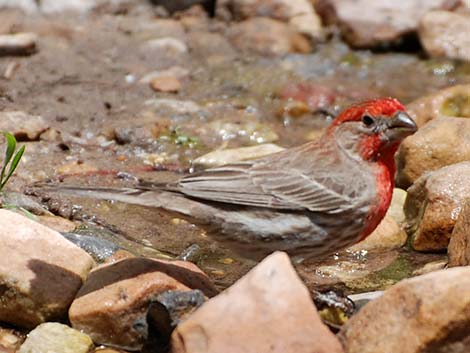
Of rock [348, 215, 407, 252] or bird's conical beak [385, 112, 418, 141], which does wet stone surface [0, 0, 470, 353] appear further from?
bird's conical beak [385, 112, 418, 141]

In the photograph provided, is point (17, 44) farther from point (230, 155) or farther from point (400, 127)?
point (400, 127)

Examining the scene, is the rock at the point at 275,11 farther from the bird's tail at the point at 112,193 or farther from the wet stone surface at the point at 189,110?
the bird's tail at the point at 112,193

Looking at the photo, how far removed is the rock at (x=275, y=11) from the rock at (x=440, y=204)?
4121mm

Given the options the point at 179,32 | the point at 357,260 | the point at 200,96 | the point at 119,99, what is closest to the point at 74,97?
the point at 119,99

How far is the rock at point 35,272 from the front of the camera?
552cm

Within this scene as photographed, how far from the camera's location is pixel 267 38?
10.5 meters

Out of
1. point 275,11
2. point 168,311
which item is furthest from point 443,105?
point 168,311

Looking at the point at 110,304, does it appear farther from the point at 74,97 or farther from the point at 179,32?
the point at 179,32

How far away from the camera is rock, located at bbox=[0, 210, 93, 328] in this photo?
5.52 meters

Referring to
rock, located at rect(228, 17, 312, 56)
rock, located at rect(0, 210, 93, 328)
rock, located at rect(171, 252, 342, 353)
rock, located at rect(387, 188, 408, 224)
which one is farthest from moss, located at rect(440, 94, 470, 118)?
rock, located at rect(171, 252, 342, 353)

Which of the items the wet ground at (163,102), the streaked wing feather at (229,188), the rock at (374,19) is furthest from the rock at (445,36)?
the streaked wing feather at (229,188)

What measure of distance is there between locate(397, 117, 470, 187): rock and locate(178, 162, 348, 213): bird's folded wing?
125cm

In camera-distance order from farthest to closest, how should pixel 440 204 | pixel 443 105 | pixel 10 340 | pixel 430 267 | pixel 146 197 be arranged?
pixel 443 105 < pixel 440 204 < pixel 430 267 < pixel 146 197 < pixel 10 340

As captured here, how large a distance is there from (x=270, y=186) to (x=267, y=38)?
4.39 m
